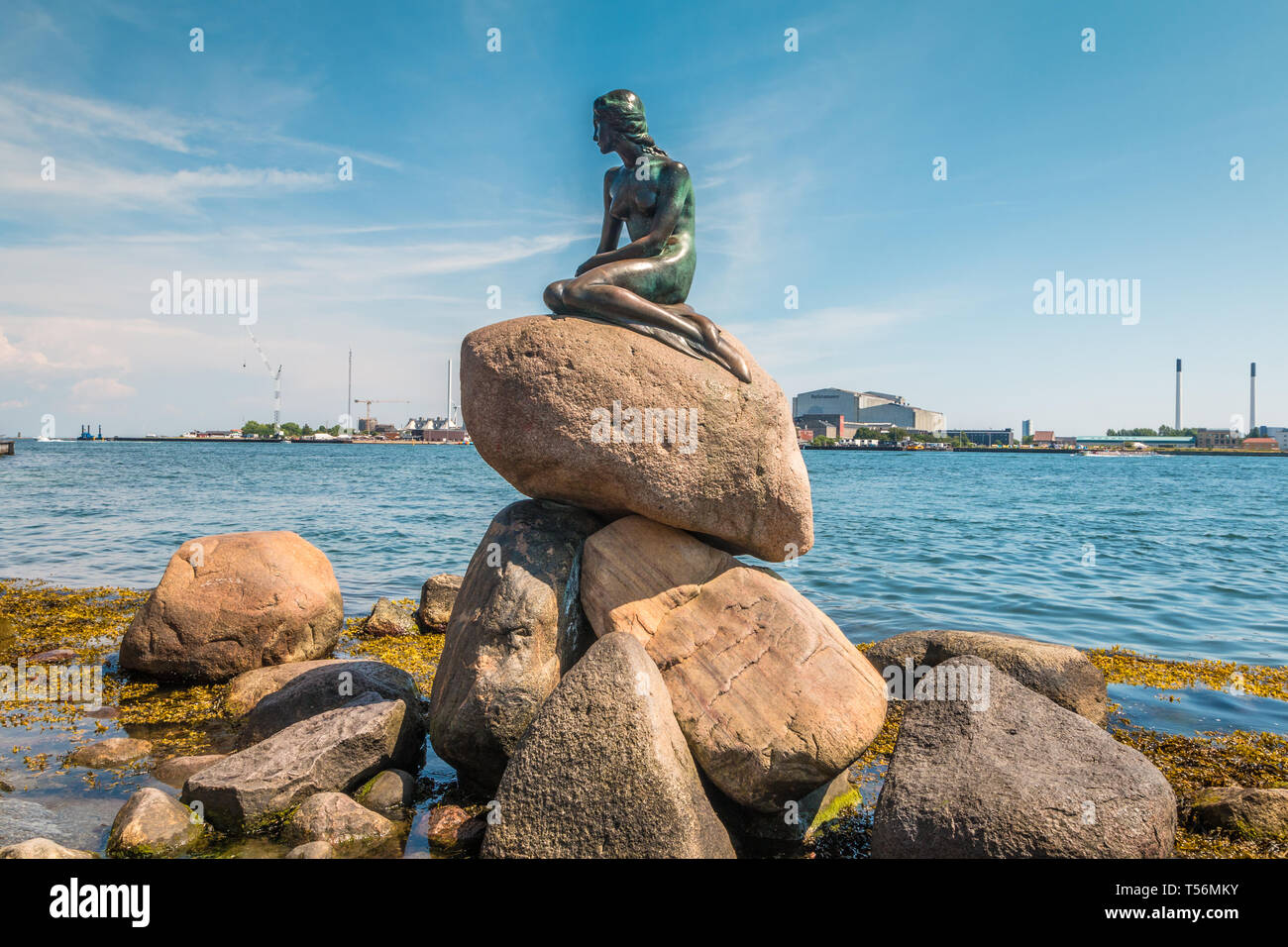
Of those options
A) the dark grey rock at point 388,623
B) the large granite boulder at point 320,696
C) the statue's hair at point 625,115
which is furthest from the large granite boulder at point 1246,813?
the dark grey rock at point 388,623

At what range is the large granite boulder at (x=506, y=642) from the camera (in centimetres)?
630

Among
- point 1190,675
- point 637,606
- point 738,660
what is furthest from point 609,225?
point 1190,675

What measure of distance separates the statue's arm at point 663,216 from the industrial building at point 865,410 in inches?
5313

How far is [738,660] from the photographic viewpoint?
20.3 ft

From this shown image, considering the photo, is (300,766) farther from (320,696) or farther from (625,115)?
(625,115)

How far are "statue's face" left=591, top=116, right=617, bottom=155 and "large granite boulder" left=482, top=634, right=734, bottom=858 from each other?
509 centimetres

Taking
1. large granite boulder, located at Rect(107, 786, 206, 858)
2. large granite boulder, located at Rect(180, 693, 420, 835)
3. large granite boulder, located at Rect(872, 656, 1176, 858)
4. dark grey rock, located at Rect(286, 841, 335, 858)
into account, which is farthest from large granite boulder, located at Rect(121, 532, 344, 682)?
large granite boulder, located at Rect(872, 656, 1176, 858)

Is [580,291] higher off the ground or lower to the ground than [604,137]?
lower

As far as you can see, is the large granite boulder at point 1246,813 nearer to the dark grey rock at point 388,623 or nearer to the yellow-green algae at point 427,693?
the yellow-green algae at point 427,693

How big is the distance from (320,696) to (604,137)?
245 inches

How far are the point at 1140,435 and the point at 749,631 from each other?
549 feet

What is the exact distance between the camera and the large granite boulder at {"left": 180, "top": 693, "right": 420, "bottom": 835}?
5980 mm

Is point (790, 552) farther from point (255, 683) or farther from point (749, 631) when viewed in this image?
point (255, 683)
